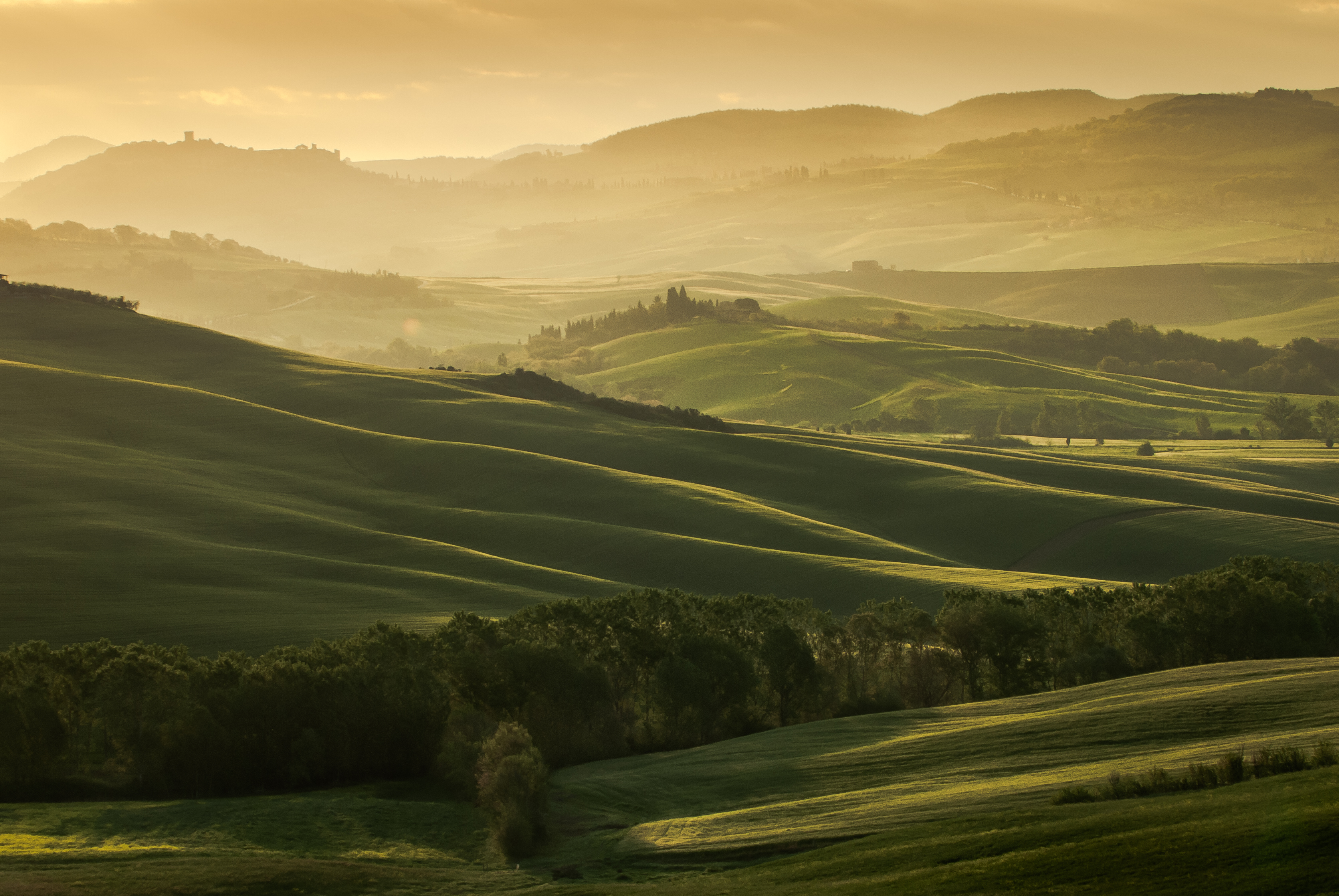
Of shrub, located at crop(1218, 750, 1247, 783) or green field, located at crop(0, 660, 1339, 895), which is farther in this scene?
shrub, located at crop(1218, 750, 1247, 783)

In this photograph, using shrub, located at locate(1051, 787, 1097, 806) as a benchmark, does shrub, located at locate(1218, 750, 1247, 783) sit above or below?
above

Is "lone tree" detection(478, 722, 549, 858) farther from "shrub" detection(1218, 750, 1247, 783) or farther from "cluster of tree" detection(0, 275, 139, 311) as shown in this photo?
"cluster of tree" detection(0, 275, 139, 311)

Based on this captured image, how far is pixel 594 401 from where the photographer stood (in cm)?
15175

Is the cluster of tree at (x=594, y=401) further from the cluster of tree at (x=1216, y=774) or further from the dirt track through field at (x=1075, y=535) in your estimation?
the cluster of tree at (x=1216, y=774)

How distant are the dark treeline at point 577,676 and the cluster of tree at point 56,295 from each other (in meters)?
127

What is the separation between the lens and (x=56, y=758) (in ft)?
149

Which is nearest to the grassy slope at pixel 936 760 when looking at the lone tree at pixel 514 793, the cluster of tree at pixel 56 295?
the lone tree at pixel 514 793

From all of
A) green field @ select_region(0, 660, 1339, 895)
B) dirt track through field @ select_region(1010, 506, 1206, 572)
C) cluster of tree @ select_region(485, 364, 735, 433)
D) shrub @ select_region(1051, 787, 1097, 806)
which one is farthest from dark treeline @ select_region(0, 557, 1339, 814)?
cluster of tree @ select_region(485, 364, 735, 433)

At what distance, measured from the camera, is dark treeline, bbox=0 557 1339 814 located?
149ft

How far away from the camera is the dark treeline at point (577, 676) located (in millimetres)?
45562

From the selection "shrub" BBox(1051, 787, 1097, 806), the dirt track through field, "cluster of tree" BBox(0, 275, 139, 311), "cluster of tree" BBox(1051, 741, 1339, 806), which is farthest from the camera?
"cluster of tree" BBox(0, 275, 139, 311)

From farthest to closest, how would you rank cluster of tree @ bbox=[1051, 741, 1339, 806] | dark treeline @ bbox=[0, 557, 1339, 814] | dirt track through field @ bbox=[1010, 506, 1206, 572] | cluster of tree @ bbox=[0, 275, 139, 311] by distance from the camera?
cluster of tree @ bbox=[0, 275, 139, 311] → dirt track through field @ bbox=[1010, 506, 1206, 572] → dark treeline @ bbox=[0, 557, 1339, 814] → cluster of tree @ bbox=[1051, 741, 1339, 806]

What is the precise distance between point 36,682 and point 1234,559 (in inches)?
2815

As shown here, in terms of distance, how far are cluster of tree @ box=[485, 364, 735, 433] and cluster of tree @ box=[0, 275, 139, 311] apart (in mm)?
60329
